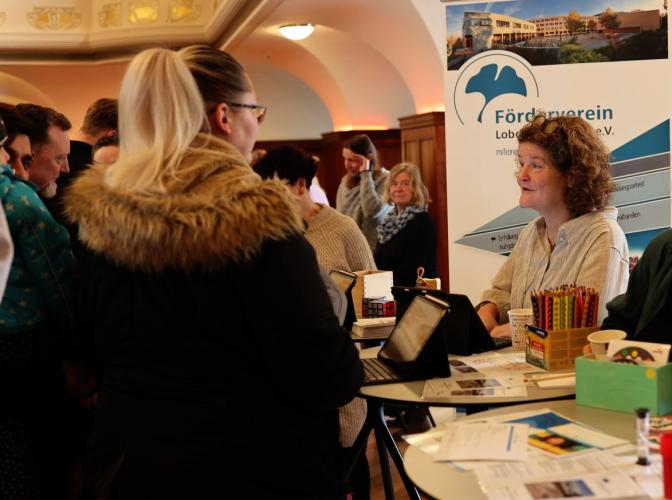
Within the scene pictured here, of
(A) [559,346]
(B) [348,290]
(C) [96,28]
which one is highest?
(C) [96,28]

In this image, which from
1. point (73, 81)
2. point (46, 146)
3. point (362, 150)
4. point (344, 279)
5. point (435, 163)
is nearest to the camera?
point (46, 146)

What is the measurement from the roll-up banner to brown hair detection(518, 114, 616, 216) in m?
1.43

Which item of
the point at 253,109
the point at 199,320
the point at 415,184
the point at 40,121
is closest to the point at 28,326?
the point at 199,320

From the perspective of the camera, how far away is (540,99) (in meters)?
4.45

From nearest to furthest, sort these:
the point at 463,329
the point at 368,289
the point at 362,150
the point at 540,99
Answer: the point at 463,329 < the point at 368,289 < the point at 540,99 < the point at 362,150

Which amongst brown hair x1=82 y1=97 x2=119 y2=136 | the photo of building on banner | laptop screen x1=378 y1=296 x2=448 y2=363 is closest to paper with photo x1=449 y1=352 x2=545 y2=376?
laptop screen x1=378 y1=296 x2=448 y2=363

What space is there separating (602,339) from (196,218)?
4.07ft

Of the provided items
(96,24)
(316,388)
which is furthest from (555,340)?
(96,24)

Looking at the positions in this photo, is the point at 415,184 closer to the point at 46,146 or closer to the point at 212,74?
the point at 46,146

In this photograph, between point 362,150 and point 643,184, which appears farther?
point 362,150

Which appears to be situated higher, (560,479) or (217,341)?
(217,341)

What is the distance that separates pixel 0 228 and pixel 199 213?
524 mm

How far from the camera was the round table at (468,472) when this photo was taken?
1.56 m

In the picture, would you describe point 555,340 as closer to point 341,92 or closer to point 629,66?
point 629,66
